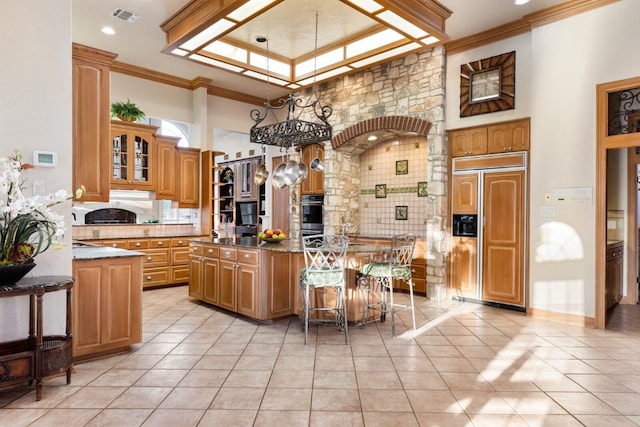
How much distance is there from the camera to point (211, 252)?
477 cm

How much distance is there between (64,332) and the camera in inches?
114

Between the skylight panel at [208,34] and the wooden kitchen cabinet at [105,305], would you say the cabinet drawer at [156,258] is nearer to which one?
the wooden kitchen cabinet at [105,305]

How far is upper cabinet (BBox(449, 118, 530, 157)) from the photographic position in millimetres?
4781

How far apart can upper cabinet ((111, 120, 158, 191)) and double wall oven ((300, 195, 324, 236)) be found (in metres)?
2.75

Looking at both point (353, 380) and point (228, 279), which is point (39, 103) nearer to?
point (228, 279)

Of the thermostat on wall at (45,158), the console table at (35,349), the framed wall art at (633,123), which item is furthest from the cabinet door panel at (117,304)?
the framed wall art at (633,123)

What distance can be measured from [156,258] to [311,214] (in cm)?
284

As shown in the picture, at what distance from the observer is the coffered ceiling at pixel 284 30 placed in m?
4.14

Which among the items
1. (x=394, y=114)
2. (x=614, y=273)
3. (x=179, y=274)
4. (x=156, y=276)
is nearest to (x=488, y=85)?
(x=394, y=114)

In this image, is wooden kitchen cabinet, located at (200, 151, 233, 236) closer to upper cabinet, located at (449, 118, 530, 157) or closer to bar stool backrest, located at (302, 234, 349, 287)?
bar stool backrest, located at (302, 234, 349, 287)

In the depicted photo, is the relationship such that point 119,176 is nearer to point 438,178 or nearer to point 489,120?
point 438,178

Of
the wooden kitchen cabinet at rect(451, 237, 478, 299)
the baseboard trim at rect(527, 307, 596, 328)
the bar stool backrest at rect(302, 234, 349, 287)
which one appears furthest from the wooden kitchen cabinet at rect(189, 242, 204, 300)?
the baseboard trim at rect(527, 307, 596, 328)

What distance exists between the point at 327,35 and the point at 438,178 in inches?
102

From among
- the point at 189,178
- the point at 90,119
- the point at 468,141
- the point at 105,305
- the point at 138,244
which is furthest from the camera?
the point at 189,178
